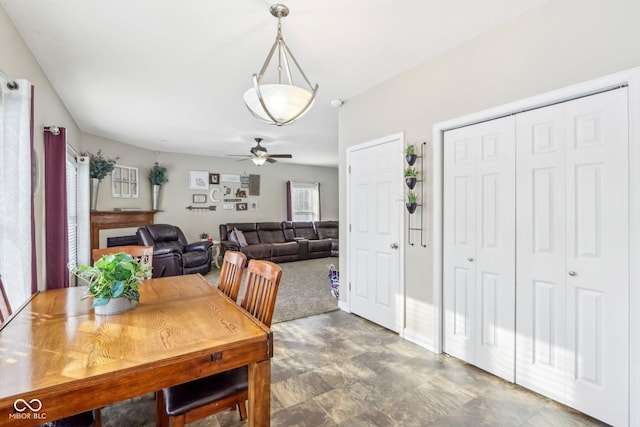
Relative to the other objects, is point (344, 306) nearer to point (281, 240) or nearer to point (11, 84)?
point (11, 84)

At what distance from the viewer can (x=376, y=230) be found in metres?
3.28

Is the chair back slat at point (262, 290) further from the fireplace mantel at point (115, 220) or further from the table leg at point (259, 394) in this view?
the fireplace mantel at point (115, 220)

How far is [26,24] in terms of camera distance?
2135mm

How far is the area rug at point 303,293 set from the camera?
12.2 feet

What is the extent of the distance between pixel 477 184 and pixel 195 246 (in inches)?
202

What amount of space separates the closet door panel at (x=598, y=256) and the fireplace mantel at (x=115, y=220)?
21.1 ft

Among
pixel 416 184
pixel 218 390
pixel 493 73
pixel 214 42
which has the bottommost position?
pixel 218 390

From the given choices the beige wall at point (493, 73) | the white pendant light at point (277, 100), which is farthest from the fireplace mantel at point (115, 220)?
the white pendant light at point (277, 100)

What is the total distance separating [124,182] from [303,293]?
173 inches

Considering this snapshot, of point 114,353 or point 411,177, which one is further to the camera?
point 411,177

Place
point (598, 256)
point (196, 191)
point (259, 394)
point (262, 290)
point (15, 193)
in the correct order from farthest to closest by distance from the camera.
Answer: point (196, 191) → point (15, 193) → point (598, 256) → point (262, 290) → point (259, 394)

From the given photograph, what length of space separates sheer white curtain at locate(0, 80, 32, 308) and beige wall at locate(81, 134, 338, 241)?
13.0 ft

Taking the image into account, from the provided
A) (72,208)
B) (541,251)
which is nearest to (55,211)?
(72,208)

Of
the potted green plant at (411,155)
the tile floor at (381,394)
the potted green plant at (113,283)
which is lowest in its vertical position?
the tile floor at (381,394)
